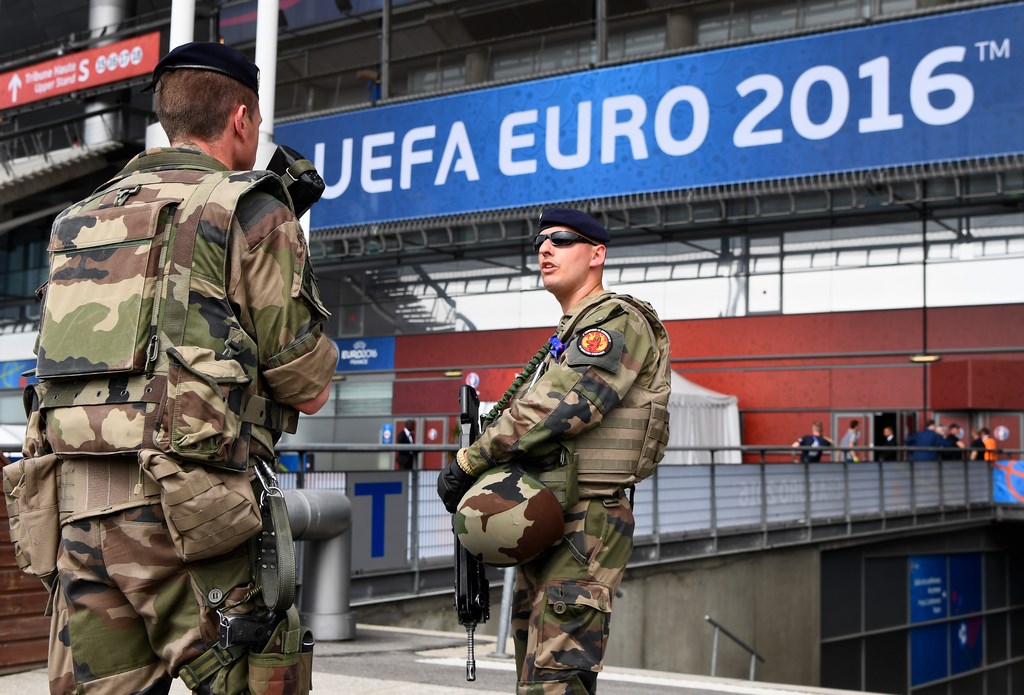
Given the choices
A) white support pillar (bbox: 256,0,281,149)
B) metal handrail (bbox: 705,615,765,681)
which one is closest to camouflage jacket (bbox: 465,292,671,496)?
white support pillar (bbox: 256,0,281,149)

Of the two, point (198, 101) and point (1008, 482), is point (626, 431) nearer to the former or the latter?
point (198, 101)

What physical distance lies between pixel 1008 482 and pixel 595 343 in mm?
21998

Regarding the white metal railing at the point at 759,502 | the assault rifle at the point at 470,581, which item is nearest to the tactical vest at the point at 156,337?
the assault rifle at the point at 470,581

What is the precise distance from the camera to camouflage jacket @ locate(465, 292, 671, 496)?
3.92 metres

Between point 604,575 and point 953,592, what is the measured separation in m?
20.1

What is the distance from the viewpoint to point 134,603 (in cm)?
253

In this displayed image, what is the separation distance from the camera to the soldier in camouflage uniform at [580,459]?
152 inches

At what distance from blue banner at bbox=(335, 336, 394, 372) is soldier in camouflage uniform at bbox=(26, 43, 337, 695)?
105 feet

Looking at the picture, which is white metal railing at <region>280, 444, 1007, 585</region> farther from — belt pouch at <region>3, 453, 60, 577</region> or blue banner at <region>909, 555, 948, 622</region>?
belt pouch at <region>3, 453, 60, 577</region>

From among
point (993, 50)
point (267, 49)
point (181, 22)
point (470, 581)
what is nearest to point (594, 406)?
point (470, 581)

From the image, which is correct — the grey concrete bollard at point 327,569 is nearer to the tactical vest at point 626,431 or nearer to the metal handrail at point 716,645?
the tactical vest at point 626,431

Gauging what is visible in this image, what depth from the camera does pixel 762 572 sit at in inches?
636

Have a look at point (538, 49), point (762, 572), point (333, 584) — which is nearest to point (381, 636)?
point (333, 584)

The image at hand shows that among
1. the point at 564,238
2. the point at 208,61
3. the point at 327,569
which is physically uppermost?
the point at 208,61
